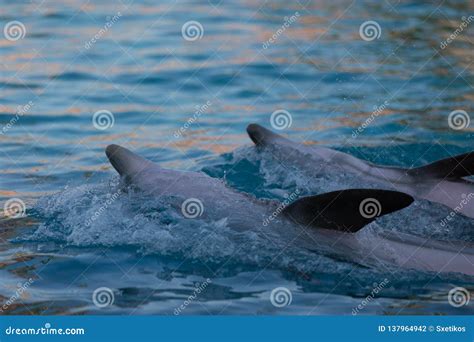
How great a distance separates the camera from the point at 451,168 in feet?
36.2

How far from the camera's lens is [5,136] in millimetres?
14742

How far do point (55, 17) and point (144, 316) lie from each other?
13.4 meters

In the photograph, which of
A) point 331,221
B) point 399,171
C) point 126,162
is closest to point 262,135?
point 399,171

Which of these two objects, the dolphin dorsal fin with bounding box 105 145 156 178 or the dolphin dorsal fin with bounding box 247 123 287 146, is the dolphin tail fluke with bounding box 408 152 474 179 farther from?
the dolphin dorsal fin with bounding box 105 145 156 178

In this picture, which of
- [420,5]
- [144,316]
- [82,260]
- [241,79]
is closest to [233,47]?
[241,79]

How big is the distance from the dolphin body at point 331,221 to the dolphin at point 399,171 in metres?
1.77

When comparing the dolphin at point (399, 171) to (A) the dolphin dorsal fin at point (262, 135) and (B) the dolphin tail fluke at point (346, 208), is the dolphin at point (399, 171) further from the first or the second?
(B) the dolphin tail fluke at point (346, 208)

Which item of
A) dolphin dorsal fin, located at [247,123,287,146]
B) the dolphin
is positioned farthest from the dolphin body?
dolphin dorsal fin, located at [247,123,287,146]

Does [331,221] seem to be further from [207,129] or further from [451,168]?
[207,129]

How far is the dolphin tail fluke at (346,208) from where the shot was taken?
8.49 metres

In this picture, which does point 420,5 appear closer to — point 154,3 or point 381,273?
point 154,3

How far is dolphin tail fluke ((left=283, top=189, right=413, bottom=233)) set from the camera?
334 inches

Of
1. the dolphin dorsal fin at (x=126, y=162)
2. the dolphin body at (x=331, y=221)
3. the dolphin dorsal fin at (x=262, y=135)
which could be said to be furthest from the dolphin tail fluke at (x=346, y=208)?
the dolphin dorsal fin at (x=262, y=135)

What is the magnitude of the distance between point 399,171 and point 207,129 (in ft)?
13.8
